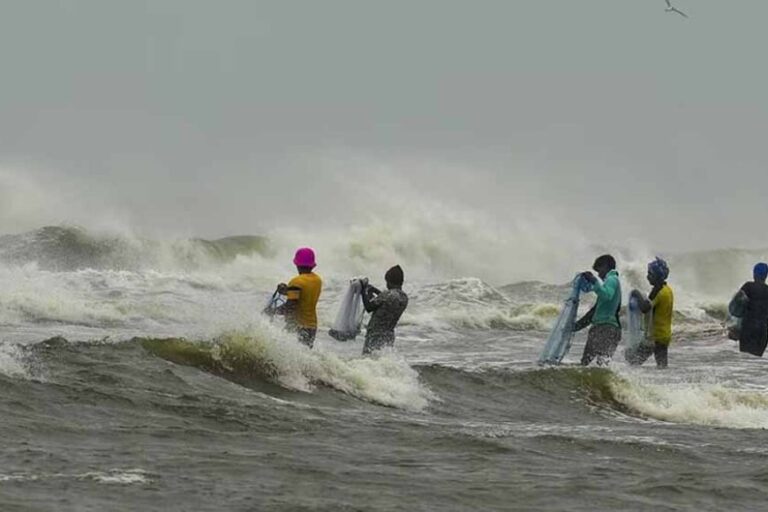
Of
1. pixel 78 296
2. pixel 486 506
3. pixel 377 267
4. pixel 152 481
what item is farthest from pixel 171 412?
pixel 377 267

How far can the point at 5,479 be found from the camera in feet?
21.6

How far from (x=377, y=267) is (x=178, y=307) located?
20136mm

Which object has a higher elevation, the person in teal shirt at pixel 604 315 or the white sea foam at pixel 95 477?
the person in teal shirt at pixel 604 315

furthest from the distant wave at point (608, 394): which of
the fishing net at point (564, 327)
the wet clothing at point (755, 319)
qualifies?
the wet clothing at point (755, 319)

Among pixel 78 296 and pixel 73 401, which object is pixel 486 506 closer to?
pixel 73 401

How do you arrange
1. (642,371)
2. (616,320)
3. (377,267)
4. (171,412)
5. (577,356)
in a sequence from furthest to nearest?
(377,267), (577,356), (642,371), (616,320), (171,412)

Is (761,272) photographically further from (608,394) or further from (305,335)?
(305,335)

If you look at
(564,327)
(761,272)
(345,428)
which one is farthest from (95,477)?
(761,272)

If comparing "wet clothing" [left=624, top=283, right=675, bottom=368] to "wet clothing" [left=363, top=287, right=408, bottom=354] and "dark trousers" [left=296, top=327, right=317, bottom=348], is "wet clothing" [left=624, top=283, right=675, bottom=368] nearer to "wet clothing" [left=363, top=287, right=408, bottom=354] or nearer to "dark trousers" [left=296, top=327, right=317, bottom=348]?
"wet clothing" [left=363, top=287, right=408, bottom=354]

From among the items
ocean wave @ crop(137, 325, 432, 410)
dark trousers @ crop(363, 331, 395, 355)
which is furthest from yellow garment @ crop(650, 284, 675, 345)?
ocean wave @ crop(137, 325, 432, 410)

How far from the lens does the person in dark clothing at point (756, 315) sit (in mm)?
16984

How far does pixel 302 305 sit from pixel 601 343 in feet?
11.4

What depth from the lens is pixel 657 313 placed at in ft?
50.9

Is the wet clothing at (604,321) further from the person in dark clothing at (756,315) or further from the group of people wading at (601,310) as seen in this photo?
the person in dark clothing at (756,315)
